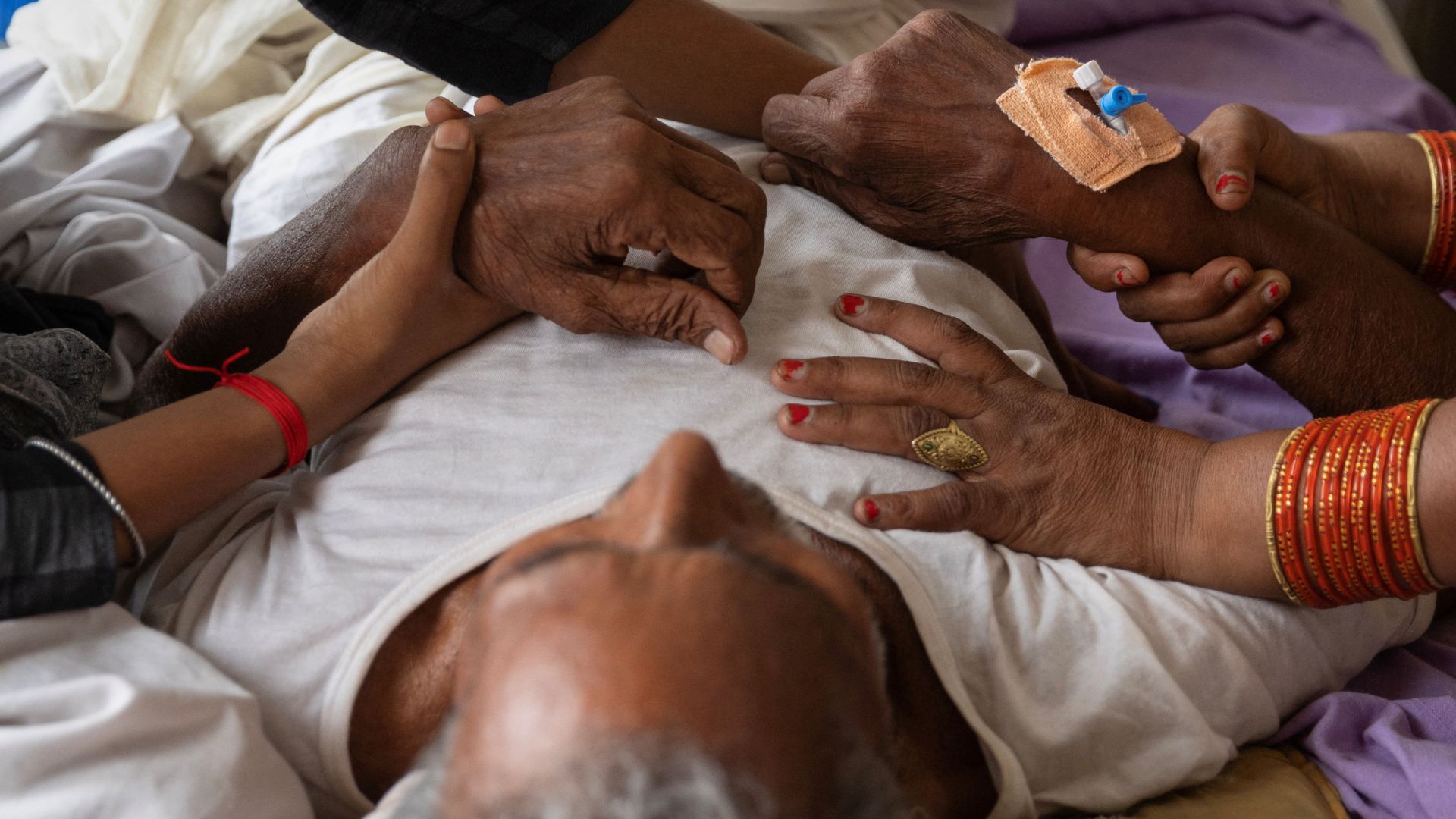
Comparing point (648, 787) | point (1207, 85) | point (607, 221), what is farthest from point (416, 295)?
point (1207, 85)

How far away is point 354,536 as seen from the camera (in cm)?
102

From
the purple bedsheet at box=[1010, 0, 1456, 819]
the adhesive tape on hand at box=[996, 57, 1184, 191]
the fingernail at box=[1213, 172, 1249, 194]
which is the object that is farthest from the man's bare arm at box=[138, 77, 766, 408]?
the purple bedsheet at box=[1010, 0, 1456, 819]

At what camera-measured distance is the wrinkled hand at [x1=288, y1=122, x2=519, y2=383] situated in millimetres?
1091

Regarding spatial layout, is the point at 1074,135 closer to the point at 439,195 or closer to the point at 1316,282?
the point at 1316,282

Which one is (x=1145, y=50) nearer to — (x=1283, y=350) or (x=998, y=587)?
(x=1283, y=350)

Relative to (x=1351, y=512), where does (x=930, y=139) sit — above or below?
above

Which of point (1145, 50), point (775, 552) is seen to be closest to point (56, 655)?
point (775, 552)

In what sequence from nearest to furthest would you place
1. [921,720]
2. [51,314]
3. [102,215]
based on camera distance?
[921,720], [51,314], [102,215]

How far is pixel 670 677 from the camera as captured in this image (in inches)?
24.8

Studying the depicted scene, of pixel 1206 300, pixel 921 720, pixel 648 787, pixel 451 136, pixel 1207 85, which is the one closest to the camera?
pixel 648 787

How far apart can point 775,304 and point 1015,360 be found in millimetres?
281

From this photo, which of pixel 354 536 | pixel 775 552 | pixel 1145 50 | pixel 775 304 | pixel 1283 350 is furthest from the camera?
pixel 1145 50

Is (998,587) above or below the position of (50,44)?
below

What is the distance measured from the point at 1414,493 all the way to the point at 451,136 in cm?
92
